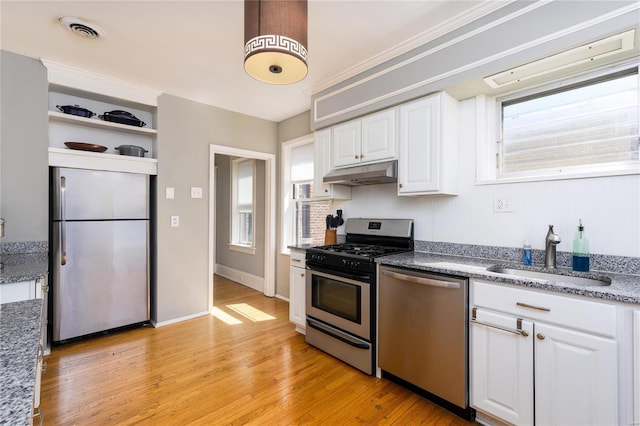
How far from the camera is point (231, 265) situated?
213 inches

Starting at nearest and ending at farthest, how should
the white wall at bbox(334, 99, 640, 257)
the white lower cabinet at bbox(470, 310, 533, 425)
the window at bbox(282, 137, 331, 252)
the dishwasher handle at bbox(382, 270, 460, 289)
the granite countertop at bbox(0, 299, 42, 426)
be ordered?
the granite countertop at bbox(0, 299, 42, 426) → the white lower cabinet at bbox(470, 310, 533, 425) → the white wall at bbox(334, 99, 640, 257) → the dishwasher handle at bbox(382, 270, 460, 289) → the window at bbox(282, 137, 331, 252)

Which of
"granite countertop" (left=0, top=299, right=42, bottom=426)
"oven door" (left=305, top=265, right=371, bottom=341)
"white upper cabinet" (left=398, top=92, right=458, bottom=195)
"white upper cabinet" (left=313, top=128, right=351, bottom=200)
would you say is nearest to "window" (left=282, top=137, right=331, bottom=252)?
"white upper cabinet" (left=313, top=128, right=351, bottom=200)

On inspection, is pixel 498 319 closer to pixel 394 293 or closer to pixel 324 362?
pixel 394 293

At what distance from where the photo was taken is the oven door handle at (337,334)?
7.80 ft

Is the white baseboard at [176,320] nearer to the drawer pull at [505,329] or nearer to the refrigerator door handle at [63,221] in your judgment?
the refrigerator door handle at [63,221]

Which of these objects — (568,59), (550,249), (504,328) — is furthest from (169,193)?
(568,59)

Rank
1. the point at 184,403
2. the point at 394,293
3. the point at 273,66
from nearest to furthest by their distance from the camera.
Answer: the point at 273,66 → the point at 184,403 → the point at 394,293

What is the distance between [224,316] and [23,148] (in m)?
2.54

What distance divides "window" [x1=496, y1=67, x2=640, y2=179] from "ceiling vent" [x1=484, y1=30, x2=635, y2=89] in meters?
0.22

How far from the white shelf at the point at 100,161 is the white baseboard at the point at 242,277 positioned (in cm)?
227

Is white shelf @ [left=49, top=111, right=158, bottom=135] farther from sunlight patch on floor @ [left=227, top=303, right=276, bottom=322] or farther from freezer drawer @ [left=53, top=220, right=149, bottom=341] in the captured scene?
sunlight patch on floor @ [left=227, top=303, right=276, bottom=322]

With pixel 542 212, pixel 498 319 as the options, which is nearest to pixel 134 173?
pixel 498 319

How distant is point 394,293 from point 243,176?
377 centimetres

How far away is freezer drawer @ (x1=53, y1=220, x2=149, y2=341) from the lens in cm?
276
